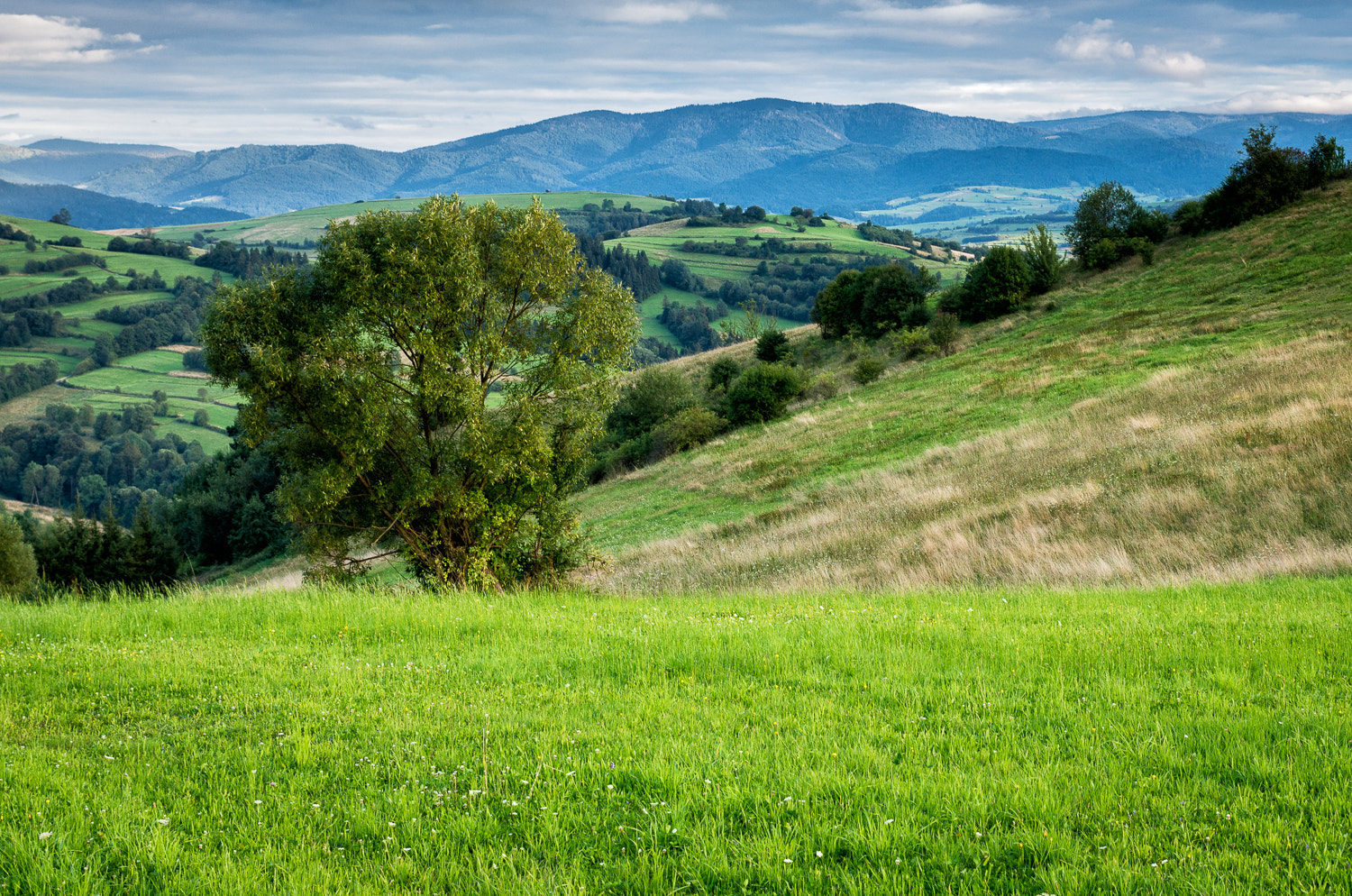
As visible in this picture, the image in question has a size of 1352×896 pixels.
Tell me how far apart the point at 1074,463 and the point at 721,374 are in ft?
168

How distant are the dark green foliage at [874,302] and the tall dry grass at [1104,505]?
132 ft

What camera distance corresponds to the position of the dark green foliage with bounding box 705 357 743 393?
7014cm

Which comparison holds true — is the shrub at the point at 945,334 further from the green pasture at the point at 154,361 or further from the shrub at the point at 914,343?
the green pasture at the point at 154,361

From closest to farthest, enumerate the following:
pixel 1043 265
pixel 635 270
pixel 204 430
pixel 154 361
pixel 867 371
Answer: pixel 867 371
pixel 1043 265
pixel 204 430
pixel 154 361
pixel 635 270

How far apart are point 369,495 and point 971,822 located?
16.9 meters

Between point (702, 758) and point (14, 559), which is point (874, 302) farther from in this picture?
point (14, 559)

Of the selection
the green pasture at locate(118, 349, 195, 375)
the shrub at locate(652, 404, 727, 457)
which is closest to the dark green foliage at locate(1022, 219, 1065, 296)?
the shrub at locate(652, 404, 727, 457)

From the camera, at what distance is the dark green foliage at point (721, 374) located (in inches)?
2761

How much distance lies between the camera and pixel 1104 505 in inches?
669

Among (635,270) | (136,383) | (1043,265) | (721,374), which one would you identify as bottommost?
(136,383)

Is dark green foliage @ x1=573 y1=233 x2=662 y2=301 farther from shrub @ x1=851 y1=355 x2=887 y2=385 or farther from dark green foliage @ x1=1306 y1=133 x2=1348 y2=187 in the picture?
dark green foliage @ x1=1306 y1=133 x2=1348 y2=187

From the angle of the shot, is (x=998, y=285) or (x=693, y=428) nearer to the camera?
(x=693, y=428)

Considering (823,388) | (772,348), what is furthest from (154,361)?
(823,388)

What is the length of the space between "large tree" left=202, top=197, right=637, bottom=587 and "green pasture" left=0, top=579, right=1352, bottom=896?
8138 millimetres
